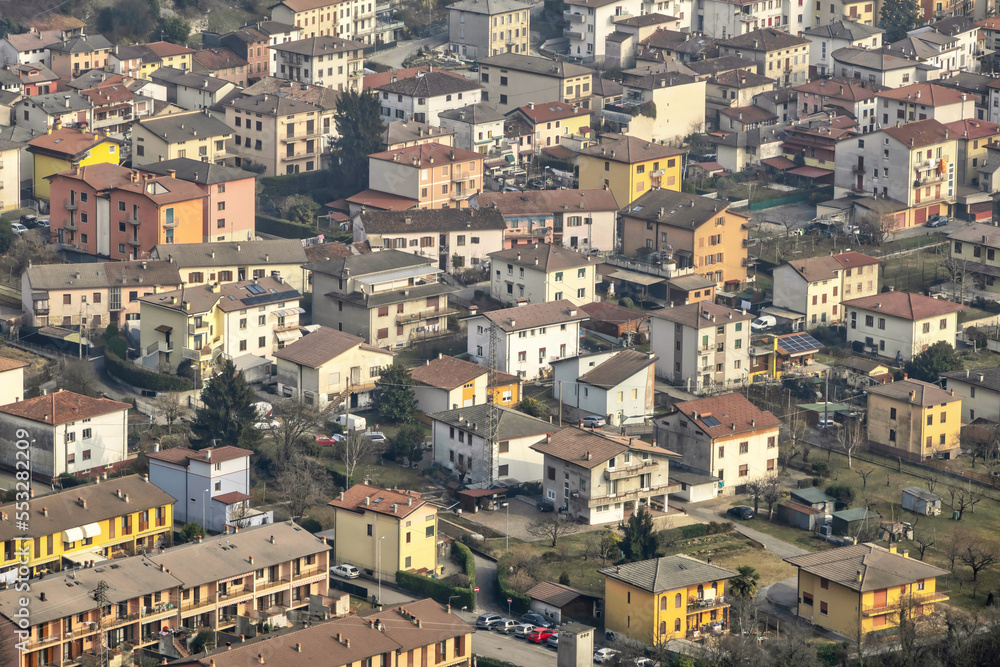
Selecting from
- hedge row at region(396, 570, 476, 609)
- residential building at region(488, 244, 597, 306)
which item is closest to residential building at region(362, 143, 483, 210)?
residential building at region(488, 244, 597, 306)

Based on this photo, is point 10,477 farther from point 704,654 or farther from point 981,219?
point 981,219

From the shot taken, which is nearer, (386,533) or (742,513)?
Result: (386,533)

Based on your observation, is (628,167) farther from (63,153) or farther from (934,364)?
(63,153)

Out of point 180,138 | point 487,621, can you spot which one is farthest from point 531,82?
point 487,621

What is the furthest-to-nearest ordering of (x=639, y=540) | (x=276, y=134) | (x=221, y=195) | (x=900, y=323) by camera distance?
(x=276, y=134) < (x=221, y=195) < (x=900, y=323) < (x=639, y=540)

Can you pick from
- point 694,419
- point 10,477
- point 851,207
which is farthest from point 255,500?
point 851,207

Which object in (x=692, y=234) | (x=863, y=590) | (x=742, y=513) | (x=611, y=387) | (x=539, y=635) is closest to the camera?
(x=539, y=635)

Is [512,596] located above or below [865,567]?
below

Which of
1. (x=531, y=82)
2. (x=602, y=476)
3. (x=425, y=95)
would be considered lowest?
(x=602, y=476)

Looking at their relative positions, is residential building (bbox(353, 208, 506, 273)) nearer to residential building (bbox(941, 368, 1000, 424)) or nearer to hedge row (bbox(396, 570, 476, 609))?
residential building (bbox(941, 368, 1000, 424))
